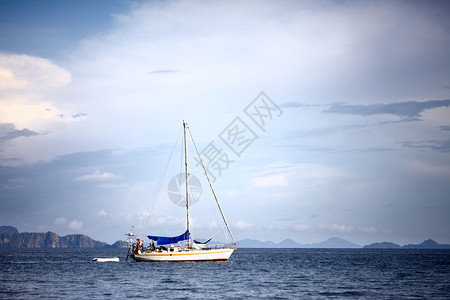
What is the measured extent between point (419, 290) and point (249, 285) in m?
18.6

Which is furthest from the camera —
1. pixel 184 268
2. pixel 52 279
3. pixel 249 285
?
pixel 184 268

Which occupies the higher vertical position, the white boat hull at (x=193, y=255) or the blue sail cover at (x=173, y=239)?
the blue sail cover at (x=173, y=239)

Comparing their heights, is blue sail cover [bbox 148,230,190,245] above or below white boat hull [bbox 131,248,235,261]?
above

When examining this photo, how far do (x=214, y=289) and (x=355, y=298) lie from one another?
46.9 feet

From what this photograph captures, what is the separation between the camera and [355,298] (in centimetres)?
4438

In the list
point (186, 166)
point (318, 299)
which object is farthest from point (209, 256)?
point (318, 299)

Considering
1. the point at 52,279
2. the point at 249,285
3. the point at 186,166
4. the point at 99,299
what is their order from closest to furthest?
1. the point at 99,299
2. the point at 249,285
3. the point at 52,279
4. the point at 186,166

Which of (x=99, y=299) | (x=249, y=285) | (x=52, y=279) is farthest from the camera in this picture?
(x=52, y=279)

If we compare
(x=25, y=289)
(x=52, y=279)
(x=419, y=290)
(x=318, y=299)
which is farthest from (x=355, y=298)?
(x=52, y=279)

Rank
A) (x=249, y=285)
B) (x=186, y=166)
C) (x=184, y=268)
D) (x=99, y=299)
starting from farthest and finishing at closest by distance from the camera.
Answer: (x=186, y=166) < (x=184, y=268) < (x=249, y=285) < (x=99, y=299)

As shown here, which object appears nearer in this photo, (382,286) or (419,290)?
(419,290)

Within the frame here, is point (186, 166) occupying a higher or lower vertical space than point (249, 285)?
higher

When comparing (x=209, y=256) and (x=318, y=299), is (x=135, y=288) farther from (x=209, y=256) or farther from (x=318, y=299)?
(x=209, y=256)

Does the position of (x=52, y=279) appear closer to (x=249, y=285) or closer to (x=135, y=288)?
(x=135, y=288)
